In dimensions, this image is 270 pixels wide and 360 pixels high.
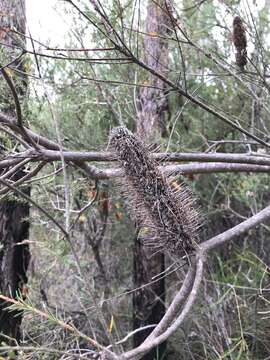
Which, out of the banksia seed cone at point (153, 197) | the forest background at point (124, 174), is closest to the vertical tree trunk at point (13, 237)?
the forest background at point (124, 174)

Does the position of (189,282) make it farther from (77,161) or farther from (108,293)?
(108,293)

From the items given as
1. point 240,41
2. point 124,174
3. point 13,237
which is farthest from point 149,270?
point 124,174

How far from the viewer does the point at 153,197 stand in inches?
82.7

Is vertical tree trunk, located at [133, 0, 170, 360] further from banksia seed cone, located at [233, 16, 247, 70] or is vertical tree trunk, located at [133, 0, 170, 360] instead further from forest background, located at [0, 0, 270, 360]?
banksia seed cone, located at [233, 16, 247, 70]

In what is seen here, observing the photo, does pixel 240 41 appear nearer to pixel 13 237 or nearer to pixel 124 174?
pixel 124 174

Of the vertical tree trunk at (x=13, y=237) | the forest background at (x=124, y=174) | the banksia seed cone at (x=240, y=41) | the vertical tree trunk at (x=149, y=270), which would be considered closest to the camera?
the banksia seed cone at (x=240, y=41)

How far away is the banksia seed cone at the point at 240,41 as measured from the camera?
2.75 metres

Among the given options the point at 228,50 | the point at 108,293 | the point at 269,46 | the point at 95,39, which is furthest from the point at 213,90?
the point at 95,39

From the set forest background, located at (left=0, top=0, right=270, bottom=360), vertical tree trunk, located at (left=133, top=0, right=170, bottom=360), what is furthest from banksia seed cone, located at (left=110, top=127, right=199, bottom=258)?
vertical tree trunk, located at (left=133, top=0, right=170, bottom=360)

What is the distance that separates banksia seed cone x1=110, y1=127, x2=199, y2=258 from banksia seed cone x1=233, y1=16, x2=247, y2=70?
968 millimetres

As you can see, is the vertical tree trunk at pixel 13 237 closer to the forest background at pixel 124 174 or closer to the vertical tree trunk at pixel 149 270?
the forest background at pixel 124 174

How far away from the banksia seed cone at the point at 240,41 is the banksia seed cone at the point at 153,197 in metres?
0.97

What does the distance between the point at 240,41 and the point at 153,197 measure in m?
1.12

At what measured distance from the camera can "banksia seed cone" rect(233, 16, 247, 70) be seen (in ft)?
9.01
